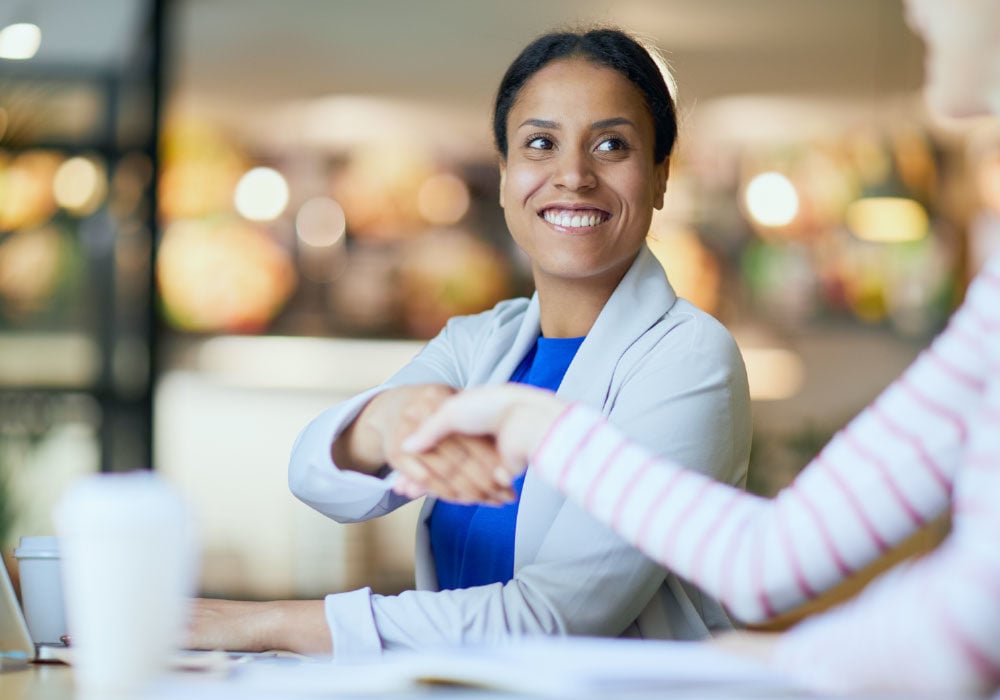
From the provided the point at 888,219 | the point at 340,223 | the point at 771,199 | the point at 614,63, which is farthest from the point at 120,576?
the point at 888,219

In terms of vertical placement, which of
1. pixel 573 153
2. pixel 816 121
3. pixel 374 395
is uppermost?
pixel 816 121

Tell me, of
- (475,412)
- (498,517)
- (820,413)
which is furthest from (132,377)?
(475,412)

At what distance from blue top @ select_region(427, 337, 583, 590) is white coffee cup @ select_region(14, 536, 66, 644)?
55cm

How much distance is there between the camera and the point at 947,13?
3.35 ft

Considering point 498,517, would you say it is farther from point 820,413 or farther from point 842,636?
point 820,413

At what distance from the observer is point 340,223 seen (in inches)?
173

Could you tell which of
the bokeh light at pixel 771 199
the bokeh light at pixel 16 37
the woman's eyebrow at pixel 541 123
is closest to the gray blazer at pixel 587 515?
the woman's eyebrow at pixel 541 123

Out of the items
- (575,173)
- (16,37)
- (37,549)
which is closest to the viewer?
(37,549)

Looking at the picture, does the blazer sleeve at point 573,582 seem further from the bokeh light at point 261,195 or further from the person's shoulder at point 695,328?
the bokeh light at point 261,195

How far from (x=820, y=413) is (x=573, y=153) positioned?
116 inches

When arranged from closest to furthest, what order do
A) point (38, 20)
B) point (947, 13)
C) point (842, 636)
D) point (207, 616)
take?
point (842, 636)
point (947, 13)
point (207, 616)
point (38, 20)

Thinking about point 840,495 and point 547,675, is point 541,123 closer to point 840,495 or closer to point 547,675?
point 840,495

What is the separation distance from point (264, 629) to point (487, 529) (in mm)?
357

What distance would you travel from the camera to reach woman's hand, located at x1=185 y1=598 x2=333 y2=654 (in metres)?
1.45
